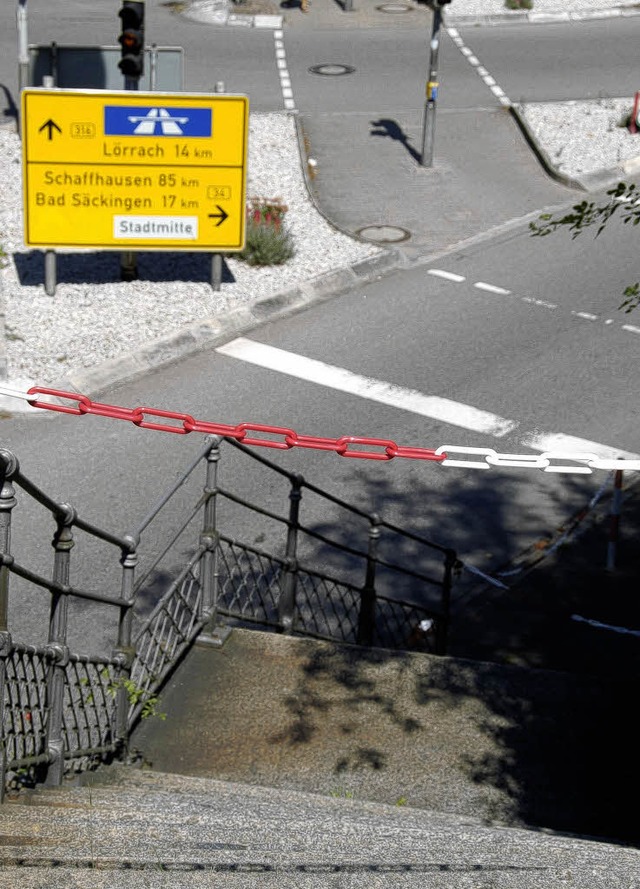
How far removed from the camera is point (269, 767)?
675 cm

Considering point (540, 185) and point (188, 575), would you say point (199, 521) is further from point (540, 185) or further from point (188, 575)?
point (540, 185)

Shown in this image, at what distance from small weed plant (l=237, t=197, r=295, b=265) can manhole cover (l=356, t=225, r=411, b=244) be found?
4.00 feet

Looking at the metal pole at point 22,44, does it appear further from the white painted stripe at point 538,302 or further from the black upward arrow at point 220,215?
the white painted stripe at point 538,302

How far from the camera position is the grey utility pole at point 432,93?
58.9ft

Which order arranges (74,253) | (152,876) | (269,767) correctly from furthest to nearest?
(74,253) < (269,767) < (152,876)

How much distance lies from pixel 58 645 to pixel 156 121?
9522 mm

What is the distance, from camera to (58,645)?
5.38 metres

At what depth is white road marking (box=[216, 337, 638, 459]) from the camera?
469 inches

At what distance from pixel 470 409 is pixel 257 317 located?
9.81 ft

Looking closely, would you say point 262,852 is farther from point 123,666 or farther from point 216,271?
point 216,271

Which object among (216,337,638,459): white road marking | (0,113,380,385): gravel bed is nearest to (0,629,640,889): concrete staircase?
(216,337,638,459): white road marking

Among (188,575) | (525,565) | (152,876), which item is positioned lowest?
(525,565)

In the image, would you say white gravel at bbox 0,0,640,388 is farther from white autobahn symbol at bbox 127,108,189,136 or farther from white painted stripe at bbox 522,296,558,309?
white painted stripe at bbox 522,296,558,309

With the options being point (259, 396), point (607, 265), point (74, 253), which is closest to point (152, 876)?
point (259, 396)
